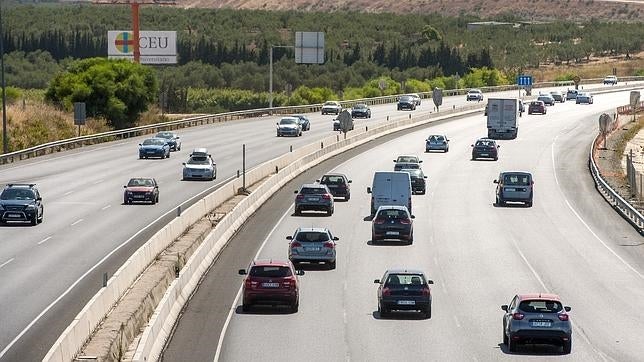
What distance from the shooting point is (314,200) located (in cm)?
6247

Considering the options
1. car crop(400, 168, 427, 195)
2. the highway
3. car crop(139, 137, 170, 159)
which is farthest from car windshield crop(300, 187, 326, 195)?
car crop(139, 137, 170, 159)

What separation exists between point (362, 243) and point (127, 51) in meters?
101

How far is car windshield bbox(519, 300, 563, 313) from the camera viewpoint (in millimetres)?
32062

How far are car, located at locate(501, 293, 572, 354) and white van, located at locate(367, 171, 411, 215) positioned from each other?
98.2ft

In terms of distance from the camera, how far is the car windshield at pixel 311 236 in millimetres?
46594

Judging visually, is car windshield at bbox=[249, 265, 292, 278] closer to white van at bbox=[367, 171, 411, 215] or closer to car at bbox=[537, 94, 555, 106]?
white van at bbox=[367, 171, 411, 215]

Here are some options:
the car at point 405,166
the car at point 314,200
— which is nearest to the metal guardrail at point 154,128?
the car at point 405,166

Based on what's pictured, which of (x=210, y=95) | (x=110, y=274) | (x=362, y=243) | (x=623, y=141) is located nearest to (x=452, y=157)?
(x=623, y=141)

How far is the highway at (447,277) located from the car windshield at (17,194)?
851 centimetres

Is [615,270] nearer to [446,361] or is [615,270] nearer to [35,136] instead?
[446,361]

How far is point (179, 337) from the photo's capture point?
3428 centimetres

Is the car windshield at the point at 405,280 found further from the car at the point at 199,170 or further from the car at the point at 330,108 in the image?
the car at the point at 330,108

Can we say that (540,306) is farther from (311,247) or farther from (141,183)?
(141,183)

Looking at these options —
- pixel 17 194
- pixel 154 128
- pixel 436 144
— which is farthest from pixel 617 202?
pixel 154 128
